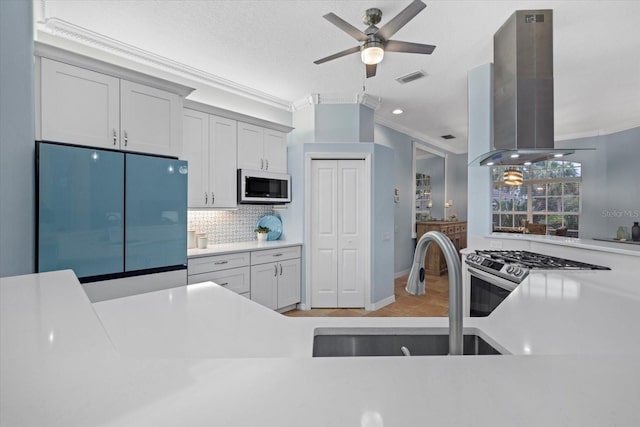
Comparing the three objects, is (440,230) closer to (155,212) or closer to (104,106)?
(155,212)

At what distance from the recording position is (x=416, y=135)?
5840mm

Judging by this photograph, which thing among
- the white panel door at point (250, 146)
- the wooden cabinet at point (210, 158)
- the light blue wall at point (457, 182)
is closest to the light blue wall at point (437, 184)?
the light blue wall at point (457, 182)

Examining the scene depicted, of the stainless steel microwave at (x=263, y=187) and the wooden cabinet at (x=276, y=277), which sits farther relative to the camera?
the stainless steel microwave at (x=263, y=187)

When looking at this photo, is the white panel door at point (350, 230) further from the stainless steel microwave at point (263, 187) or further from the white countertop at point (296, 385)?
the white countertop at point (296, 385)

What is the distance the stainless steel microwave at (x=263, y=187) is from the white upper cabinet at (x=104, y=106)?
890mm

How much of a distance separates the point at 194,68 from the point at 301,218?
6.82 ft

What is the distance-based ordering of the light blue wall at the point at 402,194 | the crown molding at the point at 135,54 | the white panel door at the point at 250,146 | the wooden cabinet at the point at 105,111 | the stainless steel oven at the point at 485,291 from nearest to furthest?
the stainless steel oven at the point at 485,291, the wooden cabinet at the point at 105,111, the crown molding at the point at 135,54, the white panel door at the point at 250,146, the light blue wall at the point at 402,194

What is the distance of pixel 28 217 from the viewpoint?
1.83 m

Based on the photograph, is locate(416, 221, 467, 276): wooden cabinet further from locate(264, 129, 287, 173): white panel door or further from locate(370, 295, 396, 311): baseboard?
locate(264, 129, 287, 173): white panel door

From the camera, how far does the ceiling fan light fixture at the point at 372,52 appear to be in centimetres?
232

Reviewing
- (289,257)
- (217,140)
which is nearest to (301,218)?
(289,257)

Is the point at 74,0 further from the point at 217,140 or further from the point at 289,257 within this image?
the point at 289,257

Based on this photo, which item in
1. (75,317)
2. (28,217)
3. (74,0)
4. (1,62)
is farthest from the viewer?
(74,0)

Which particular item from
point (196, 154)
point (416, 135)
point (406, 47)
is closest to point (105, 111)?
point (196, 154)
